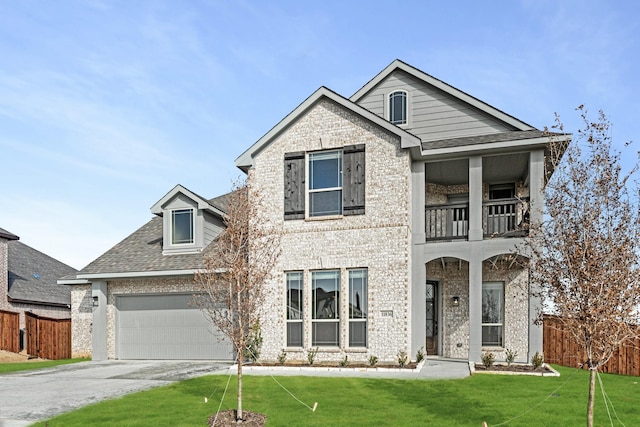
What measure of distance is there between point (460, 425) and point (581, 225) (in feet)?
12.7

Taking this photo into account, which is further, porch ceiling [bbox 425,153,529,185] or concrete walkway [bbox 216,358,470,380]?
porch ceiling [bbox 425,153,529,185]

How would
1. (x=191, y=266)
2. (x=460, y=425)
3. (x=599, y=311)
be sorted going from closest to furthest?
(x=599, y=311), (x=460, y=425), (x=191, y=266)

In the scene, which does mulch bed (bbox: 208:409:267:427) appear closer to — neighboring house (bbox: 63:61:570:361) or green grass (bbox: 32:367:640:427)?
green grass (bbox: 32:367:640:427)

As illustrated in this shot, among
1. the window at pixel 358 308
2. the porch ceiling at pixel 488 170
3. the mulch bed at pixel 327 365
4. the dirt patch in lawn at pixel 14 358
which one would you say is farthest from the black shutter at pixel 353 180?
the dirt patch in lawn at pixel 14 358

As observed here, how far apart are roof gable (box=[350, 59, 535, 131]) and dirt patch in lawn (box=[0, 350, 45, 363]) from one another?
1653 cm

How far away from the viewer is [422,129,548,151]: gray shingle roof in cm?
1485

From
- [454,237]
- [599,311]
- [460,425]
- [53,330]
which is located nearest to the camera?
[599,311]

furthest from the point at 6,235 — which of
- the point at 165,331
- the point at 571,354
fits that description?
the point at 571,354

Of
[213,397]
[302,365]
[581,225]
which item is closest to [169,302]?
[302,365]

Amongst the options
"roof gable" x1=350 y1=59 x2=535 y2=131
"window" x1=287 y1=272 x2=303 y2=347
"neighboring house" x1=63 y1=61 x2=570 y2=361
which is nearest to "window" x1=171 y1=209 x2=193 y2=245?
Answer: "neighboring house" x1=63 y1=61 x2=570 y2=361

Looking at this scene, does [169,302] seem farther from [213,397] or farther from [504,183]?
[504,183]

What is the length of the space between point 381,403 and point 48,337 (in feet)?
53.8

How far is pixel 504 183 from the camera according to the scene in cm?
1770

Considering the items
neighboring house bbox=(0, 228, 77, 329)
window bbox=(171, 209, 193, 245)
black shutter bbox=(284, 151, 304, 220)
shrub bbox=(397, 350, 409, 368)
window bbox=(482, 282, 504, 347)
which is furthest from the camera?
neighboring house bbox=(0, 228, 77, 329)
